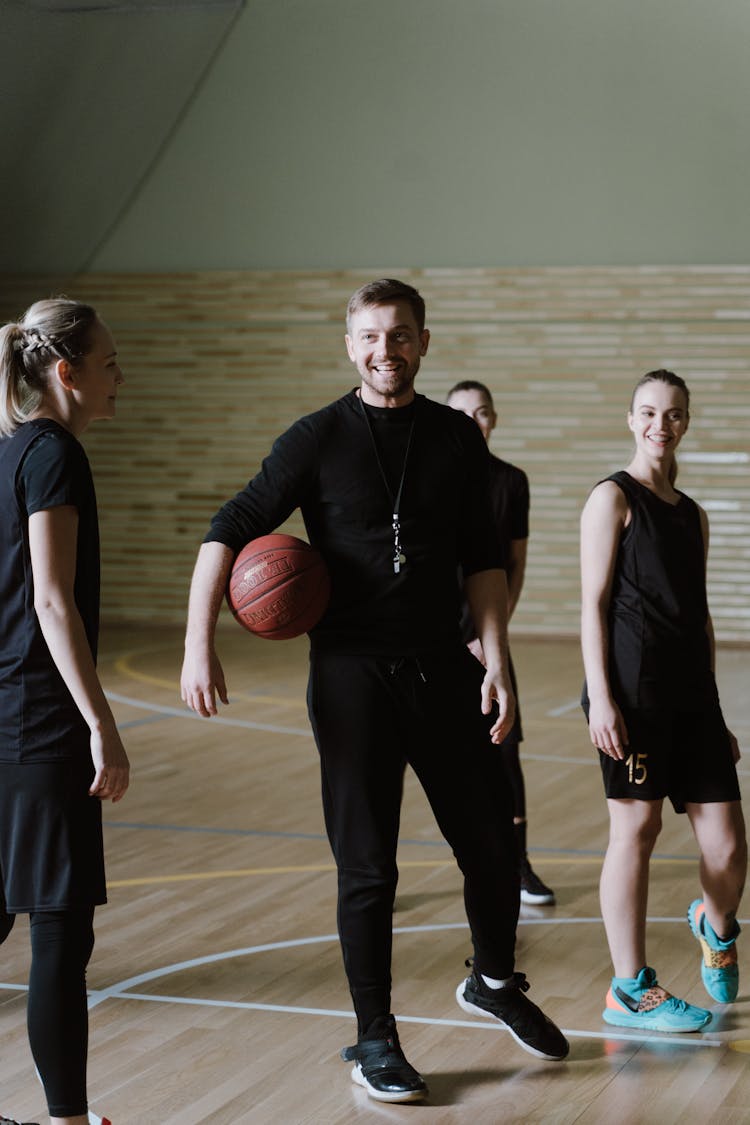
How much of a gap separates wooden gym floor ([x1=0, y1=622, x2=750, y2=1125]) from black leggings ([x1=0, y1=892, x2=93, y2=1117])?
20.6 inches

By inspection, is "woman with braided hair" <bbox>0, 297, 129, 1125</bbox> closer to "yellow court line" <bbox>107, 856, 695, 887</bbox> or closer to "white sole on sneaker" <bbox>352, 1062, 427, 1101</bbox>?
"white sole on sneaker" <bbox>352, 1062, 427, 1101</bbox>

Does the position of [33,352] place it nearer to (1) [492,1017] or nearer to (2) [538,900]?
(1) [492,1017]

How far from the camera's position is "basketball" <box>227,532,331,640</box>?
3.01 m

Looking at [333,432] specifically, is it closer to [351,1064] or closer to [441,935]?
[351,1064]

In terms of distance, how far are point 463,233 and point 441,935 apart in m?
9.04

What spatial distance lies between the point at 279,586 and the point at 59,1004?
3.13ft

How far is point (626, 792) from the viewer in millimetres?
3480

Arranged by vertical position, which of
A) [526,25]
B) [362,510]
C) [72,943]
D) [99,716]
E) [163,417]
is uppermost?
[526,25]

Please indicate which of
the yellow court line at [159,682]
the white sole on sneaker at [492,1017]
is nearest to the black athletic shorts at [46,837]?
the white sole on sneaker at [492,1017]

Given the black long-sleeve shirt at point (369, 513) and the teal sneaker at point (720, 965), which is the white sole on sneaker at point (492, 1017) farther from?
the black long-sleeve shirt at point (369, 513)

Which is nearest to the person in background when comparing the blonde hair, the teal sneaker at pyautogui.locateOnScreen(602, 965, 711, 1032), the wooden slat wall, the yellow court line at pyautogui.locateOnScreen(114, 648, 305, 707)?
the teal sneaker at pyautogui.locateOnScreen(602, 965, 711, 1032)

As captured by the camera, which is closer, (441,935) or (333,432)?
(333,432)

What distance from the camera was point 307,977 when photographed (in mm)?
3928

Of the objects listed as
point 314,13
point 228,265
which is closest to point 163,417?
point 228,265
